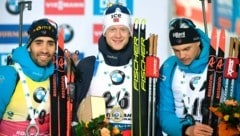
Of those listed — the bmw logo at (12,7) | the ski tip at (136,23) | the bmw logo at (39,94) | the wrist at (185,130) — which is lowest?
the wrist at (185,130)

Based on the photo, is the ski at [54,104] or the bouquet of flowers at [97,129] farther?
the ski at [54,104]

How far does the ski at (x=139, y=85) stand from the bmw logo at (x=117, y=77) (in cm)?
7

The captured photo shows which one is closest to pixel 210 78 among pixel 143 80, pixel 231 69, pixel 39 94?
pixel 231 69

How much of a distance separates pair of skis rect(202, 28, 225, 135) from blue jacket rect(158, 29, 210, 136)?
35 mm

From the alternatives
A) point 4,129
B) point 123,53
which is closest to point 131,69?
point 123,53

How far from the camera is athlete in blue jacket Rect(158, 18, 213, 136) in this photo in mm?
2658

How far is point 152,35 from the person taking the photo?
2674 millimetres

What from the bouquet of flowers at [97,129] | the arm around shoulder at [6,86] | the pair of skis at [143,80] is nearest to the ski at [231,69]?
the pair of skis at [143,80]

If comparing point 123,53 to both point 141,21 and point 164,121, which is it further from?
point 164,121

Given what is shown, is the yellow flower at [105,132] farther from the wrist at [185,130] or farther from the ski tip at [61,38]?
the ski tip at [61,38]

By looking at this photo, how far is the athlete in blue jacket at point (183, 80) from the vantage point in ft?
8.72

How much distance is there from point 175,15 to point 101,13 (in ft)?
1.37

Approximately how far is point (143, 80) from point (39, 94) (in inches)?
23.4

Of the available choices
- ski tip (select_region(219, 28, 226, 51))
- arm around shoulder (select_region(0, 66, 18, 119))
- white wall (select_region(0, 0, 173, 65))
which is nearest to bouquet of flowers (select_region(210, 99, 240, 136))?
ski tip (select_region(219, 28, 226, 51))
